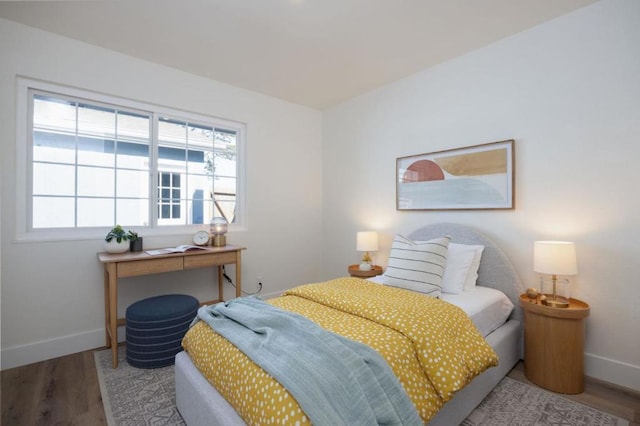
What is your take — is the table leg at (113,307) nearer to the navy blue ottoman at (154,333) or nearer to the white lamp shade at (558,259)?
the navy blue ottoman at (154,333)

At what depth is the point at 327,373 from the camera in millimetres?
1107

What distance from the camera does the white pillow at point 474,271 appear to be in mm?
2422

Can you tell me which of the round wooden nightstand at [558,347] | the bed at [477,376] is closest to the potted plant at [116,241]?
the bed at [477,376]

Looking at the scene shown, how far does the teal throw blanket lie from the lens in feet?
3.39

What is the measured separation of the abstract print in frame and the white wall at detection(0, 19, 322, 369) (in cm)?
150

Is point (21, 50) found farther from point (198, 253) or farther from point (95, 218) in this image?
point (198, 253)

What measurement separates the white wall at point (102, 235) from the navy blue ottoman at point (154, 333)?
59 centimetres

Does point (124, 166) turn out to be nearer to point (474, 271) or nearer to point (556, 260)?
point (474, 271)

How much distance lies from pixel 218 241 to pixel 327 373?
7.42 feet

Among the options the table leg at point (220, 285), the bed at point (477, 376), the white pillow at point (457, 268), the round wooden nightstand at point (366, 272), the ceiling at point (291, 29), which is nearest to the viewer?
the bed at point (477, 376)

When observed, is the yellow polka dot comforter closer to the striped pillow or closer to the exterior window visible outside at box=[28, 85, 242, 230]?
the striped pillow

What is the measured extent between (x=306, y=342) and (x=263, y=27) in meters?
2.33

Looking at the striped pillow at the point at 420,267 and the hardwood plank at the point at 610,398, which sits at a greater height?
the striped pillow at the point at 420,267

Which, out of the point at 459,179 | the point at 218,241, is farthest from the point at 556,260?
the point at 218,241
